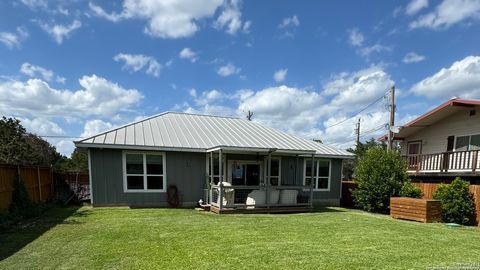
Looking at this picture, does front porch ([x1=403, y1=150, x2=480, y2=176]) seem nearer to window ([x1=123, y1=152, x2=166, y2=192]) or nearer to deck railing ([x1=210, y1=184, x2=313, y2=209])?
deck railing ([x1=210, y1=184, x2=313, y2=209])

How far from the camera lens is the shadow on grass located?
242 inches

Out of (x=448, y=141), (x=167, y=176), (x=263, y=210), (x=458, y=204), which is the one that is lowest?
(x=263, y=210)

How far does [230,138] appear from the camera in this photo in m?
14.8

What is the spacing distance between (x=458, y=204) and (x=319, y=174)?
248 inches

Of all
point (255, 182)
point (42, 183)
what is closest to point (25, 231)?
point (42, 183)

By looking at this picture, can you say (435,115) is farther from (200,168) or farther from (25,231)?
(25,231)

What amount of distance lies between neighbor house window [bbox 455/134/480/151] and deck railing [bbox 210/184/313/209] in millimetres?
8941

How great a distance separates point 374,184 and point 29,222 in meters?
12.8

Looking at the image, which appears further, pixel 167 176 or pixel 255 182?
pixel 255 182

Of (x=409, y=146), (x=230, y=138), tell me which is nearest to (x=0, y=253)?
(x=230, y=138)

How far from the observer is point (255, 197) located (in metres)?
11.9

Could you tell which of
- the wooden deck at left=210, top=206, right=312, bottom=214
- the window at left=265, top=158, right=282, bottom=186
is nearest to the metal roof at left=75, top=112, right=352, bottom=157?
the window at left=265, top=158, right=282, bottom=186

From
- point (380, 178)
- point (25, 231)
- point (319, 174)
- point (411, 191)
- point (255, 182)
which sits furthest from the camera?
point (319, 174)

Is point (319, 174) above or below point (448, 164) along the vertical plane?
below
